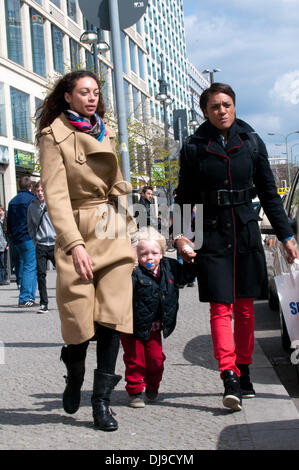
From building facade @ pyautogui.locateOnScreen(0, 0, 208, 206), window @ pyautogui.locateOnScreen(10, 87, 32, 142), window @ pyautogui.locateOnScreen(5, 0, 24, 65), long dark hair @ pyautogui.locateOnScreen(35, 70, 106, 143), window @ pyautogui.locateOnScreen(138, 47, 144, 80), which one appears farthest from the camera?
window @ pyautogui.locateOnScreen(138, 47, 144, 80)

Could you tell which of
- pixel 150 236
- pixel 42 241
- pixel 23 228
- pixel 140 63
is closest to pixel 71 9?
pixel 140 63

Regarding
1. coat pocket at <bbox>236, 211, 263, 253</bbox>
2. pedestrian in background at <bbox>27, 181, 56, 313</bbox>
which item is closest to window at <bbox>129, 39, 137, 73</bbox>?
pedestrian in background at <bbox>27, 181, 56, 313</bbox>

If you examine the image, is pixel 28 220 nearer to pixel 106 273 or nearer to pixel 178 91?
pixel 106 273

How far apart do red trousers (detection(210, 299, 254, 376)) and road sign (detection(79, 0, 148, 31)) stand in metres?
3.18

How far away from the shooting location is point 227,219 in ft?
15.3

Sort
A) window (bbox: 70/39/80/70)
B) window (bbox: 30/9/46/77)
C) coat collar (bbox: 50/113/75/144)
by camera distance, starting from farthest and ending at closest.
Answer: window (bbox: 70/39/80/70), window (bbox: 30/9/46/77), coat collar (bbox: 50/113/75/144)

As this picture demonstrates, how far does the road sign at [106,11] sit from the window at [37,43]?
27.7 meters

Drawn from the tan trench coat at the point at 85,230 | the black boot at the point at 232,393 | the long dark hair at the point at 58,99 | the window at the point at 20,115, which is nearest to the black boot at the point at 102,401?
the tan trench coat at the point at 85,230

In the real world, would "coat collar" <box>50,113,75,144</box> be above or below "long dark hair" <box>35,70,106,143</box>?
below

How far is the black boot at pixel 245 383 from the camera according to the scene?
4785mm

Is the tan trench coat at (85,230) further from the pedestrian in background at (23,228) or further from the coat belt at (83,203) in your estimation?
the pedestrian in background at (23,228)

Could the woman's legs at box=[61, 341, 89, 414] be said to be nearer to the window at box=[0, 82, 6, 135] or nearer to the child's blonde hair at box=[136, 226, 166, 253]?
the child's blonde hair at box=[136, 226, 166, 253]

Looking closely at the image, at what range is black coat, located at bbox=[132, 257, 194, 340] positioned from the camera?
472cm

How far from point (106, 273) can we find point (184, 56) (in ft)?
300
